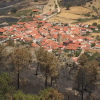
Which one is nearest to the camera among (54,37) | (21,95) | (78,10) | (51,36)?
(21,95)

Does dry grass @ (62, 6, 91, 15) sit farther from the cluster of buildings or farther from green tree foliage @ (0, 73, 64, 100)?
green tree foliage @ (0, 73, 64, 100)

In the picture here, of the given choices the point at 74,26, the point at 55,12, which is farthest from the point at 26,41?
the point at 55,12

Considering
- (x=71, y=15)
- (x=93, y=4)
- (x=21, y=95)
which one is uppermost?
(x=21, y=95)

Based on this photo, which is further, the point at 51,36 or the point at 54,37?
the point at 51,36

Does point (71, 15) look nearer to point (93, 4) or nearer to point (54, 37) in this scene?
point (93, 4)

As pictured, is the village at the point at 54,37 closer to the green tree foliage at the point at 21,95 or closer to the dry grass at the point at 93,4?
the green tree foliage at the point at 21,95

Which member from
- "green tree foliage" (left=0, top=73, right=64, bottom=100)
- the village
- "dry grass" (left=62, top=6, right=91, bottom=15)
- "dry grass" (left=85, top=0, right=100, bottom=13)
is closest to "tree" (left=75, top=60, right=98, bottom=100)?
"green tree foliage" (left=0, top=73, right=64, bottom=100)

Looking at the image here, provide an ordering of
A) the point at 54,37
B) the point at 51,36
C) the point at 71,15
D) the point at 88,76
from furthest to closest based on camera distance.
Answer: the point at 71,15
the point at 51,36
the point at 54,37
the point at 88,76

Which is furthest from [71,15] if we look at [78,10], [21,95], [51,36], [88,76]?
[21,95]
